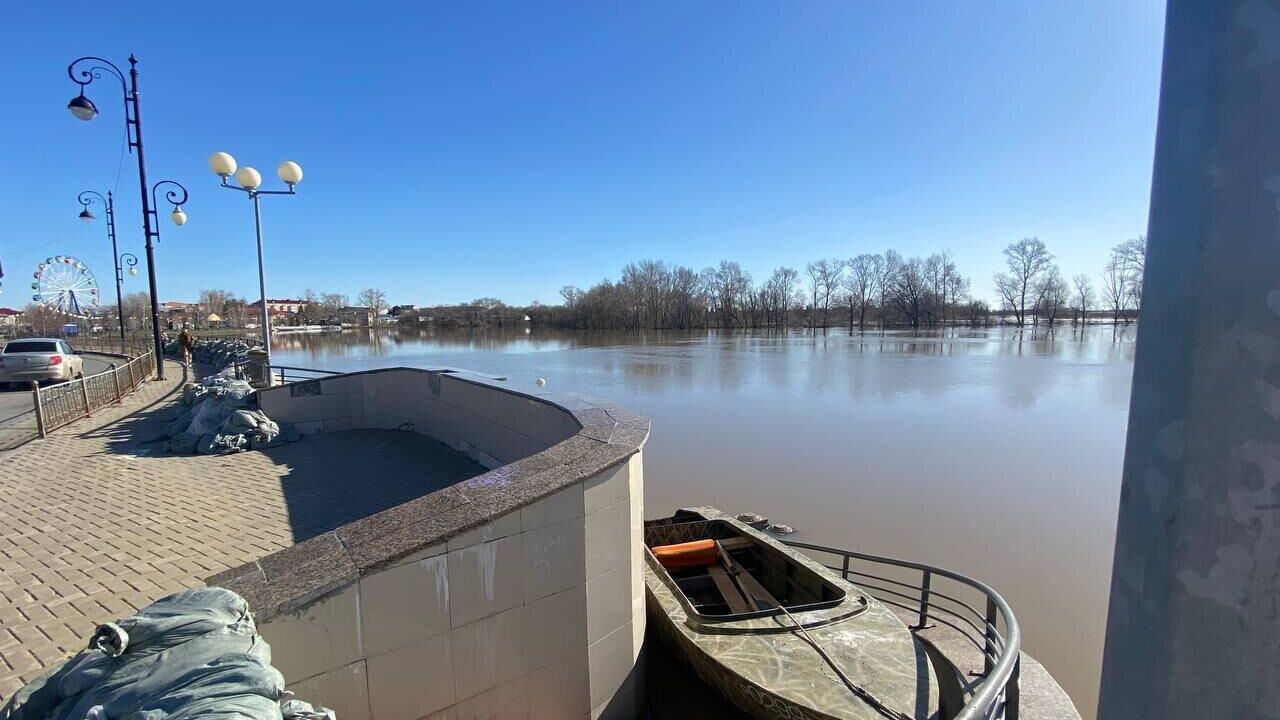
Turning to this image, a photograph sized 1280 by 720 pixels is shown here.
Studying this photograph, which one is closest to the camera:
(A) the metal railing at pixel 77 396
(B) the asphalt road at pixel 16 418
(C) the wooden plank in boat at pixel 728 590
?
(C) the wooden plank in boat at pixel 728 590

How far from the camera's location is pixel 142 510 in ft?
19.4

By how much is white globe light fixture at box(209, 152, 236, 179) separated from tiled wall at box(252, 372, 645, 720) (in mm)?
11509

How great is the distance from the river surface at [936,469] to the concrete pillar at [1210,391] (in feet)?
22.9

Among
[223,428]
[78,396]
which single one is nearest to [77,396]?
[78,396]

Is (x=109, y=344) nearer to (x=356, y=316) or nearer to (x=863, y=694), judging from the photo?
(x=863, y=694)

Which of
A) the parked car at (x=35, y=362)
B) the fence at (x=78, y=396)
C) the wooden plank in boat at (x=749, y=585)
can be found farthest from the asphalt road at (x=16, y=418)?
the wooden plank in boat at (x=749, y=585)

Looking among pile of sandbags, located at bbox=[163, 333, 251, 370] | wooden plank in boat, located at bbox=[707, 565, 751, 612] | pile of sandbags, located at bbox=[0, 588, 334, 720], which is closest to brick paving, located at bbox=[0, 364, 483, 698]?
pile of sandbags, located at bbox=[0, 588, 334, 720]

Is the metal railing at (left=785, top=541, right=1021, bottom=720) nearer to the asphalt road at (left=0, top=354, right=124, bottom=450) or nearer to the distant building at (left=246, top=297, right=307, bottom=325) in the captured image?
the asphalt road at (left=0, top=354, right=124, bottom=450)

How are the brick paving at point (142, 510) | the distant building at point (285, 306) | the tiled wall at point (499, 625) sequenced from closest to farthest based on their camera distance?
the tiled wall at point (499, 625) < the brick paving at point (142, 510) < the distant building at point (285, 306)

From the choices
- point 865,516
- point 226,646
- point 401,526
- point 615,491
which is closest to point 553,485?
point 615,491

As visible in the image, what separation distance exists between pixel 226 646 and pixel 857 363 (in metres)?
39.1

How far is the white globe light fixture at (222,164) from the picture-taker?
10.7 meters

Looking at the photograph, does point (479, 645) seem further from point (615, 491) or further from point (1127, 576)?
point (1127, 576)

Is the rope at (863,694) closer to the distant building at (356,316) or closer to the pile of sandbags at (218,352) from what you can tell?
the pile of sandbags at (218,352)
